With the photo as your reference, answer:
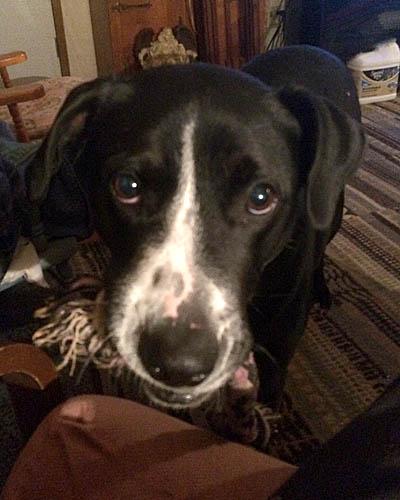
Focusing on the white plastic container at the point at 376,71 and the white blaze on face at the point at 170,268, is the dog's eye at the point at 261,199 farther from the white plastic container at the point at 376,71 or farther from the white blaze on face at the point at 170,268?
the white plastic container at the point at 376,71

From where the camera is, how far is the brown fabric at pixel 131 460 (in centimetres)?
101

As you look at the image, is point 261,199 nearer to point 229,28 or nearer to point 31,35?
point 229,28

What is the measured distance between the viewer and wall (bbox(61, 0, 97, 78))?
139 inches

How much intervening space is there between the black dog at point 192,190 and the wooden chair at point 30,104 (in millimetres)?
831

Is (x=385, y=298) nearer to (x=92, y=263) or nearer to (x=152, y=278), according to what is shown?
(x=92, y=263)

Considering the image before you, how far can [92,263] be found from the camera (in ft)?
7.28

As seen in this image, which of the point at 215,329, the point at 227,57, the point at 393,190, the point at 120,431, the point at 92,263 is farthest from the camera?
the point at 227,57

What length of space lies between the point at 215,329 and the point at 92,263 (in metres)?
1.36

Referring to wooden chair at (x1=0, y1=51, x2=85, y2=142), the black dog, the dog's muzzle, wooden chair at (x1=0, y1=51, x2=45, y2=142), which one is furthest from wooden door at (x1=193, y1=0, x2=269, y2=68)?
the dog's muzzle

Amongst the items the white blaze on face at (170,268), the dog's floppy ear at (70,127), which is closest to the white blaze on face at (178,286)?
the white blaze on face at (170,268)

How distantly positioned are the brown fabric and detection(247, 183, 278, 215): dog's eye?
0.37 metres

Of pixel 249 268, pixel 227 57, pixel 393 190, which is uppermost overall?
pixel 249 268

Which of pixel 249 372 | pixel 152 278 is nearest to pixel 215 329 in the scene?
pixel 152 278

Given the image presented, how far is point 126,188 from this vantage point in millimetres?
1019
